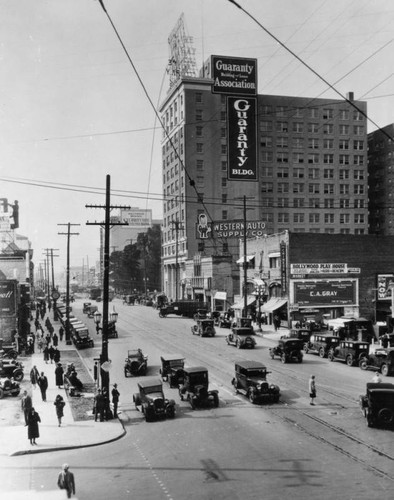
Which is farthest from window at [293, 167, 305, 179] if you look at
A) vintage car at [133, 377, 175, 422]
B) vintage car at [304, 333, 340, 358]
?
vintage car at [133, 377, 175, 422]

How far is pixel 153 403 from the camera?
2134cm

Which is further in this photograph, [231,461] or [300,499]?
[231,461]

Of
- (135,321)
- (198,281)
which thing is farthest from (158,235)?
(135,321)

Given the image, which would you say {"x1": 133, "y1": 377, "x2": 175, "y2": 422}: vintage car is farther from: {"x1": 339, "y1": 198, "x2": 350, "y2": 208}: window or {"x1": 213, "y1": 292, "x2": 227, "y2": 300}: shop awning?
{"x1": 339, "y1": 198, "x2": 350, "y2": 208}: window

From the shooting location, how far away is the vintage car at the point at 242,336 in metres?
40.9

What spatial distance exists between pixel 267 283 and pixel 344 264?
8569 millimetres

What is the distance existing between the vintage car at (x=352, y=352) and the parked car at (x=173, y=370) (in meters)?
10.8

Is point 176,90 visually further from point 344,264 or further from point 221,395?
point 221,395

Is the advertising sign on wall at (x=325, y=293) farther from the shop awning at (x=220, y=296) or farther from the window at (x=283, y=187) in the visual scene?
the window at (x=283, y=187)

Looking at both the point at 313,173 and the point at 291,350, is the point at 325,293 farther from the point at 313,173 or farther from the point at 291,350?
→ the point at 313,173

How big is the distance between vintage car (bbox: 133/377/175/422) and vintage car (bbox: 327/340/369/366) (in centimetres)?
1468

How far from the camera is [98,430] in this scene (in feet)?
65.1

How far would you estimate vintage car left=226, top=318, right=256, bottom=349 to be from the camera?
40.9 m

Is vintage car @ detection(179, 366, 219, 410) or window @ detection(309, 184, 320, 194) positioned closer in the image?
vintage car @ detection(179, 366, 219, 410)
